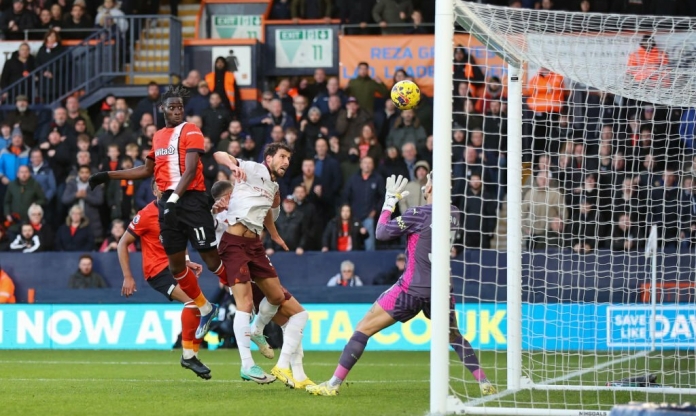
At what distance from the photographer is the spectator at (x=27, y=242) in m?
19.7

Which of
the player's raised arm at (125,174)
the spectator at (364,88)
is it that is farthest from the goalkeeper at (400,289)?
the spectator at (364,88)

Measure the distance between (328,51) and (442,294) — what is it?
16.2 m

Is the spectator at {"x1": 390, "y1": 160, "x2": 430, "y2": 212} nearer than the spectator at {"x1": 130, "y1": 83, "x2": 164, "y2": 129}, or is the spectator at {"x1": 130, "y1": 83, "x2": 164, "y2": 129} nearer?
the spectator at {"x1": 390, "y1": 160, "x2": 430, "y2": 212}

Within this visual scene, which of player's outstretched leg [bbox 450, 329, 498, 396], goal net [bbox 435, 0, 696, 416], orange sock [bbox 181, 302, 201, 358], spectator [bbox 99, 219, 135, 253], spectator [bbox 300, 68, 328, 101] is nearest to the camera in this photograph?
goal net [bbox 435, 0, 696, 416]

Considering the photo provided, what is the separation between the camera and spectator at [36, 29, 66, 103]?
2366 cm

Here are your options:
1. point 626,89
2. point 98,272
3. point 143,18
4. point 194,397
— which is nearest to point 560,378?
point 626,89

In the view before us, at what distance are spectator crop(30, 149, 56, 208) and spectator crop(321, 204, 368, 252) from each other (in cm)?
513

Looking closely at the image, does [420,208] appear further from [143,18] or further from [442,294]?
[143,18]

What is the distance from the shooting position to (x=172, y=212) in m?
10.2

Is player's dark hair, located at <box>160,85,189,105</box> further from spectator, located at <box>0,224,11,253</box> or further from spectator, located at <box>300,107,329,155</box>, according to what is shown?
spectator, located at <box>0,224,11,253</box>

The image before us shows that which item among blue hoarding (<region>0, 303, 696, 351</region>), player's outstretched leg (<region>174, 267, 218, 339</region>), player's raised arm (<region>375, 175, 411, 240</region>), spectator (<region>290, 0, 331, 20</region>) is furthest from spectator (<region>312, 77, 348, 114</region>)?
player's raised arm (<region>375, 175, 411, 240</region>)

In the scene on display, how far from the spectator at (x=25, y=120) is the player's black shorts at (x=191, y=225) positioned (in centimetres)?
1222

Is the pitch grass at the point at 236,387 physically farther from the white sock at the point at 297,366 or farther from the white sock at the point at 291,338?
the white sock at the point at 291,338

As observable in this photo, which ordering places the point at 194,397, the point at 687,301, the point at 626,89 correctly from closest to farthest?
the point at 194,397
the point at 626,89
the point at 687,301
